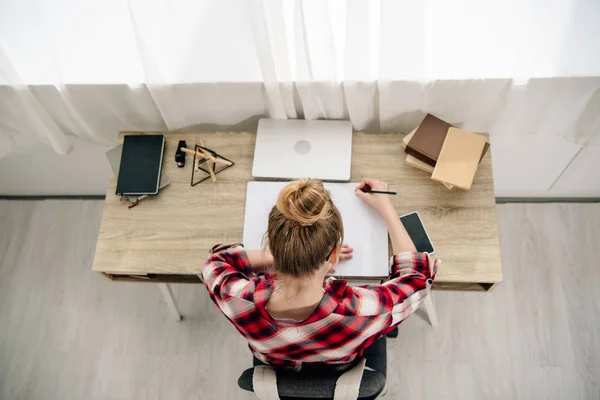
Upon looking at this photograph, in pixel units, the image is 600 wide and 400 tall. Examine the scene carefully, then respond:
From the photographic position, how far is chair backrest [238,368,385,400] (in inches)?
44.4

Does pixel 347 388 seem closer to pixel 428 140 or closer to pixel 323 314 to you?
pixel 323 314

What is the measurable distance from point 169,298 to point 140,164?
25.4 inches

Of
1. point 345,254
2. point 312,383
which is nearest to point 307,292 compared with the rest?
point 312,383

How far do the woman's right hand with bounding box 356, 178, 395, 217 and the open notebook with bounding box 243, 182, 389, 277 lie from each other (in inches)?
0.8

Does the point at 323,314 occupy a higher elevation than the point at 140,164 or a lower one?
lower

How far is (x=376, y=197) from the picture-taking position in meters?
1.46

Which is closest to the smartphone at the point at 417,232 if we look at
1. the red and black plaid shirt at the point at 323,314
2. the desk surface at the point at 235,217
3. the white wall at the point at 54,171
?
the desk surface at the point at 235,217

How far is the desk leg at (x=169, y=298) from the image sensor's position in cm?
195

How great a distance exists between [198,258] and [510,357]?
1278mm

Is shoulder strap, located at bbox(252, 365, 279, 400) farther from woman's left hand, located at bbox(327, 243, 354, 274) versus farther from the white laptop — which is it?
the white laptop

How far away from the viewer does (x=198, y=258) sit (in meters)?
1.49

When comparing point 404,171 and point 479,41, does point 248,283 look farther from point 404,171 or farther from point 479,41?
point 479,41

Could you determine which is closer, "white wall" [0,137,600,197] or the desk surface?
the desk surface

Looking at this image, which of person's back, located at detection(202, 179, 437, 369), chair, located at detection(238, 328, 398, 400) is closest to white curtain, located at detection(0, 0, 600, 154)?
person's back, located at detection(202, 179, 437, 369)
